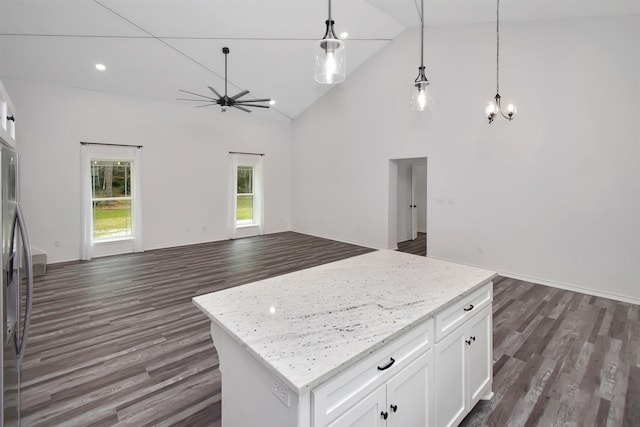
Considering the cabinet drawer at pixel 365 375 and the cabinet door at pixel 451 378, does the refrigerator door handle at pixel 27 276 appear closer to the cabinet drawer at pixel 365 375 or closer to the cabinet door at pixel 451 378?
the cabinet drawer at pixel 365 375

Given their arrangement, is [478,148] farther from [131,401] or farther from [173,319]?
[131,401]

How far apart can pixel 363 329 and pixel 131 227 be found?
7054 mm

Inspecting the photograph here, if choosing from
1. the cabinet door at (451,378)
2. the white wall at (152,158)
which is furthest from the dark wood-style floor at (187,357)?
the white wall at (152,158)

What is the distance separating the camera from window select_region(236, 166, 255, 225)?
28.2ft

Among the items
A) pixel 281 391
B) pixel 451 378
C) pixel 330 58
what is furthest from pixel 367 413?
pixel 330 58

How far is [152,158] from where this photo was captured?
6.89 metres

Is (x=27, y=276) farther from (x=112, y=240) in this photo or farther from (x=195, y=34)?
(x=112, y=240)

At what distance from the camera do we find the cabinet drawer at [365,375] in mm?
1036

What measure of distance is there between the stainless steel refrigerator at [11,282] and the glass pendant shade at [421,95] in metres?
2.60

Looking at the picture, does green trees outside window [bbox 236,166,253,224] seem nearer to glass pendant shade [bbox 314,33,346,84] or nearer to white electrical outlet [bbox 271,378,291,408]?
glass pendant shade [bbox 314,33,346,84]

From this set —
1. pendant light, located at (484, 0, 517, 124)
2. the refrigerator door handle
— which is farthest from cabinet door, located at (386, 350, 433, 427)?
pendant light, located at (484, 0, 517, 124)

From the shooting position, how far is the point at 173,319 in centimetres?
338

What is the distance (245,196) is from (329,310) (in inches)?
299

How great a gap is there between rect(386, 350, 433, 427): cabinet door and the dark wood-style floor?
729mm
